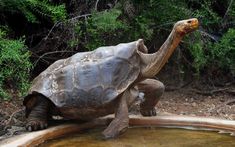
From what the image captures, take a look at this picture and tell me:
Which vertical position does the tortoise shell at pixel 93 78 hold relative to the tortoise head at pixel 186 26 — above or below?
below

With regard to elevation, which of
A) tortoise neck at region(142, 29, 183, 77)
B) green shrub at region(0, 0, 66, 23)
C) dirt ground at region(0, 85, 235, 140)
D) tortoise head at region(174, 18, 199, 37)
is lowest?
dirt ground at region(0, 85, 235, 140)

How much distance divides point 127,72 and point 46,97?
0.91 m

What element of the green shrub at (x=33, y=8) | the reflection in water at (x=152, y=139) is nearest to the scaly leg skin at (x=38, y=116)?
the reflection in water at (x=152, y=139)

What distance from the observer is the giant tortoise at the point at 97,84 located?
16.2 feet

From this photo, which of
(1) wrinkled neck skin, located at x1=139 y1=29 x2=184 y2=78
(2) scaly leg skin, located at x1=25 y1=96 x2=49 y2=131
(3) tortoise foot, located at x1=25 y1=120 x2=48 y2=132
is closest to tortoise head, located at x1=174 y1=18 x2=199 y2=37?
(1) wrinkled neck skin, located at x1=139 y1=29 x2=184 y2=78

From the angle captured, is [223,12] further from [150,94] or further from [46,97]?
[46,97]

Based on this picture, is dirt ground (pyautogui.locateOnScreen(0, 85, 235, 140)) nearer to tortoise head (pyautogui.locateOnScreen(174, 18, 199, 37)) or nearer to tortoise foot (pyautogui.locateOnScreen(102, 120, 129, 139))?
tortoise foot (pyautogui.locateOnScreen(102, 120, 129, 139))

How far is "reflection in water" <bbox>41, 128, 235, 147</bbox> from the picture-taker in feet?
14.8

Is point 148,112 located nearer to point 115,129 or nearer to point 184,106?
point 115,129

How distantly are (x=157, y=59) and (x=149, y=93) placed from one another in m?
0.60

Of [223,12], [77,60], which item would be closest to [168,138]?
[77,60]

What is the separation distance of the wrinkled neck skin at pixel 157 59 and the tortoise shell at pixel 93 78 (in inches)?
3.5

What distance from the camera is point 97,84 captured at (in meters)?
4.96

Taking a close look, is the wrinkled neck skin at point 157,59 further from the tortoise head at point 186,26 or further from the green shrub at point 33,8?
the green shrub at point 33,8
